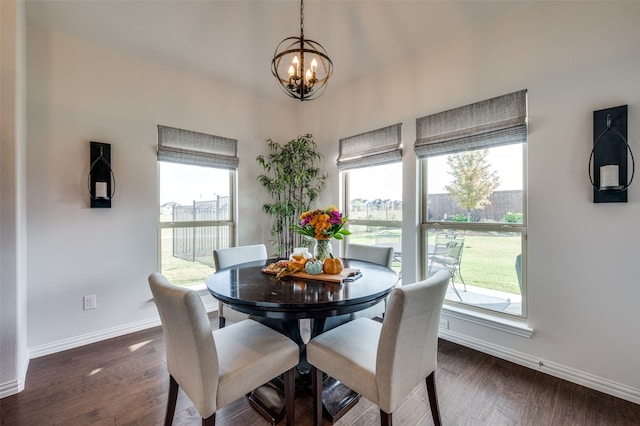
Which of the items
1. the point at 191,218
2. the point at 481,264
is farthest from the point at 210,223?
the point at 481,264

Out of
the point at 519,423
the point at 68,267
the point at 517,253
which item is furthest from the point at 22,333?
the point at 517,253

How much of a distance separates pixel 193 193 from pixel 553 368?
3828mm

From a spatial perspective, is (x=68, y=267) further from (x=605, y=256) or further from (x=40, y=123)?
(x=605, y=256)

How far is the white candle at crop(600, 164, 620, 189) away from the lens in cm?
176

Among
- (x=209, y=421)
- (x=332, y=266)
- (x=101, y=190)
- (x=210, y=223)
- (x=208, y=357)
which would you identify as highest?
(x=101, y=190)

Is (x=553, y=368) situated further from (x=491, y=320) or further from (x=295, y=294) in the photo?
(x=295, y=294)

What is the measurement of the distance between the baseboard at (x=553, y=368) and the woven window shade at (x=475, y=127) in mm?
1732

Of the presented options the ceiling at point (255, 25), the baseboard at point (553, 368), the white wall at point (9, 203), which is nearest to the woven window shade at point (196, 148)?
the ceiling at point (255, 25)

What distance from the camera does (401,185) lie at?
3.04 meters

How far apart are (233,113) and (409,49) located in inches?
88.2

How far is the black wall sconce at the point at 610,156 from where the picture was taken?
177cm

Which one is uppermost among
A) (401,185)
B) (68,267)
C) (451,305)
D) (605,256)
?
(401,185)

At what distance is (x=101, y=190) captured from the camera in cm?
254

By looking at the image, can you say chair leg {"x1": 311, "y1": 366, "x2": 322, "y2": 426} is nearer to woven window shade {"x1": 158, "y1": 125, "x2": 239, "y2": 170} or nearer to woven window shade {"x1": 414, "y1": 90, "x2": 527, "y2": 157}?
woven window shade {"x1": 414, "y1": 90, "x2": 527, "y2": 157}
